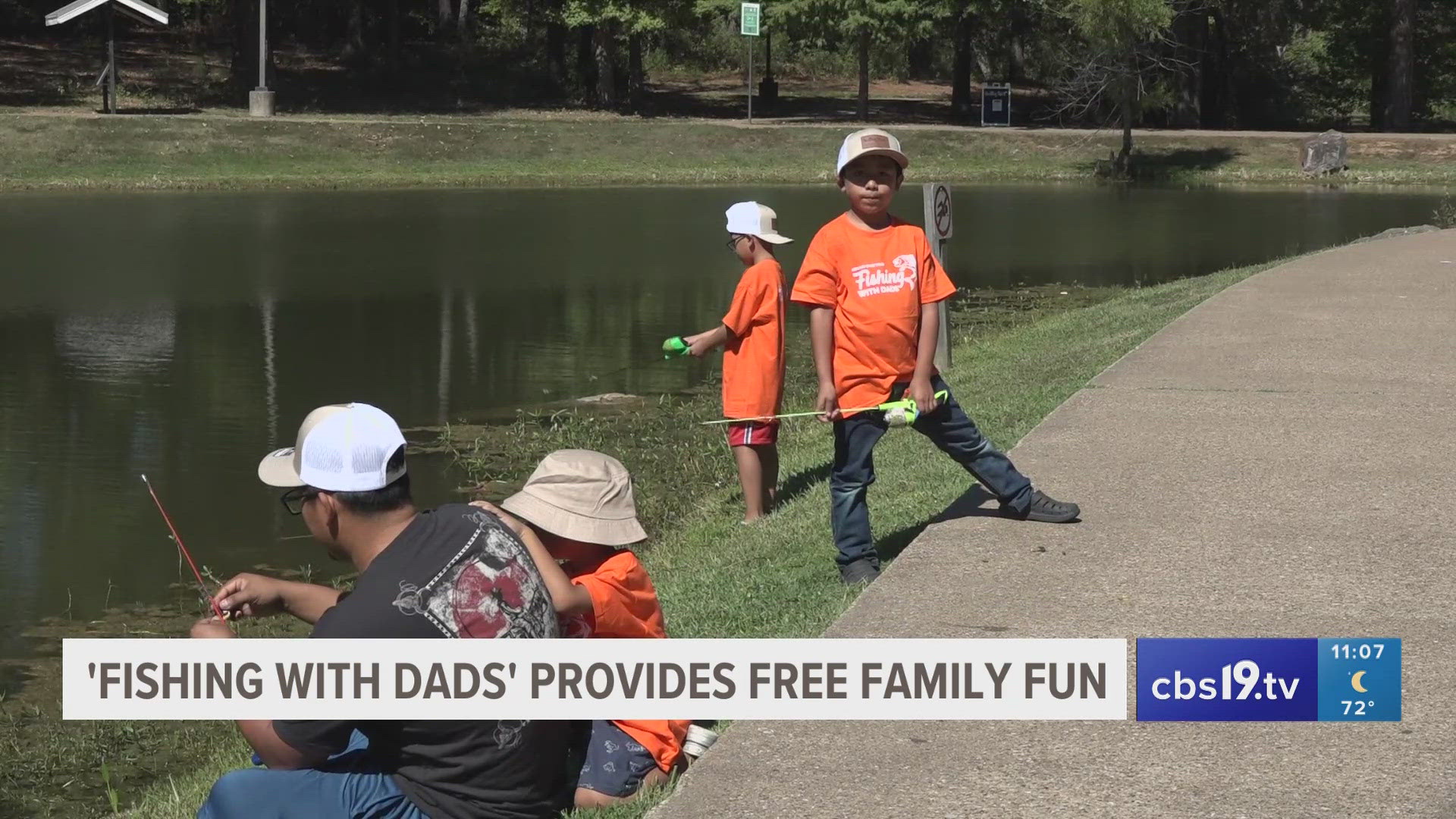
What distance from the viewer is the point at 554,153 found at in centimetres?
3975

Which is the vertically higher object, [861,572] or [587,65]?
[587,65]

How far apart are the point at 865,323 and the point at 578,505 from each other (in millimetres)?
2021

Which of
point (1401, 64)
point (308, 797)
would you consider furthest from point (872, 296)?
point (1401, 64)

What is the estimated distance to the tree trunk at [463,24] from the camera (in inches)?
2335

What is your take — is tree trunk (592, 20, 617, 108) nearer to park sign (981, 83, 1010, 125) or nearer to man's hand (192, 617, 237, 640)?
park sign (981, 83, 1010, 125)

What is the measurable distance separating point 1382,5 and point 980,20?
10429 mm

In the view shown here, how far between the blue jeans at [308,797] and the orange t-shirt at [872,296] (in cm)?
283

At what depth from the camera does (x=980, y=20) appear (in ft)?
167

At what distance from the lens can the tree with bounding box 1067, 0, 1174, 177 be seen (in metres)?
39.0

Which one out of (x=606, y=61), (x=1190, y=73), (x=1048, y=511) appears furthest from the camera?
(x=606, y=61)

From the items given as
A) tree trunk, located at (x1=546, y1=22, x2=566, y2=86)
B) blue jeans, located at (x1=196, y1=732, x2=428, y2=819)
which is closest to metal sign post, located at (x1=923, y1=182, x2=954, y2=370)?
blue jeans, located at (x1=196, y1=732, x2=428, y2=819)

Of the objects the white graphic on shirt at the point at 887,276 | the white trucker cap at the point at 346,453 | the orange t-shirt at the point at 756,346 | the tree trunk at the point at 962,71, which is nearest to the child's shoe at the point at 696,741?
the white trucker cap at the point at 346,453

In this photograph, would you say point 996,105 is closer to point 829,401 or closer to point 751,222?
point 751,222

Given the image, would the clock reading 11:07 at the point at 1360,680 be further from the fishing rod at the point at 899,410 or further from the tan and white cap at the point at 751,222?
the tan and white cap at the point at 751,222
